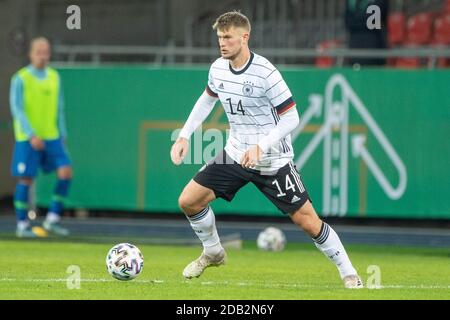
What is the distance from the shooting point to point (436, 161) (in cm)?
1842

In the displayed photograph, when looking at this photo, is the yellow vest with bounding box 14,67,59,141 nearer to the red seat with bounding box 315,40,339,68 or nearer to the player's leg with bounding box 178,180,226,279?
the red seat with bounding box 315,40,339,68

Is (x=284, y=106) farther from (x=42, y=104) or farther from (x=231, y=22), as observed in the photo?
(x=42, y=104)

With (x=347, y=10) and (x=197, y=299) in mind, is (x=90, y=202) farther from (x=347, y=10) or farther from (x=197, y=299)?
(x=197, y=299)

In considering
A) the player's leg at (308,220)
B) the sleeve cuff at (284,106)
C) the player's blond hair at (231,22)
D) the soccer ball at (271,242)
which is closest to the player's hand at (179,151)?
the player's leg at (308,220)

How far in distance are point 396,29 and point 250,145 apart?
11906 millimetres

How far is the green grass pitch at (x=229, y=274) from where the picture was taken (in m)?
9.98

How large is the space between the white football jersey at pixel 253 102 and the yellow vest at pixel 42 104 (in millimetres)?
6765

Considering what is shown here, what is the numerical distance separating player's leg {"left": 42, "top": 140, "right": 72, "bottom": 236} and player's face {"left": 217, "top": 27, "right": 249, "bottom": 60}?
23.3ft

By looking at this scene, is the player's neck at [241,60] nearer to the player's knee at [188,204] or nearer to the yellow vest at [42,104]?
the player's knee at [188,204]

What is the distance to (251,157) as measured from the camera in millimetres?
10195

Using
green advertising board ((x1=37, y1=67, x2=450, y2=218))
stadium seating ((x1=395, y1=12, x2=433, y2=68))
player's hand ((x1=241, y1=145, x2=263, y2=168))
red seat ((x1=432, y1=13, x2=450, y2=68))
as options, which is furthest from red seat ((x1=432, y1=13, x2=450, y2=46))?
player's hand ((x1=241, y1=145, x2=263, y2=168))

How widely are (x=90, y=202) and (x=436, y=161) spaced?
5565 mm

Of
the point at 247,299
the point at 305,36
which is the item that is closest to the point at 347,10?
the point at 305,36

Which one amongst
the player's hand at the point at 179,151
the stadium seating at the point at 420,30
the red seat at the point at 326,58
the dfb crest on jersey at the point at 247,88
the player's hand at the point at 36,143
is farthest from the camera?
the stadium seating at the point at 420,30
